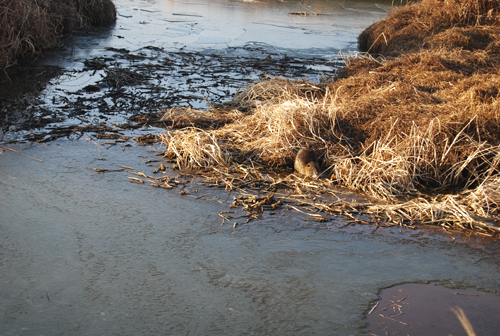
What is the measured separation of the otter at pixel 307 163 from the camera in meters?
4.33

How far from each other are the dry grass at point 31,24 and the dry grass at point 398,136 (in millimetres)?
3845

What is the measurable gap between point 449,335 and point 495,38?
309 inches

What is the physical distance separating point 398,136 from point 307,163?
1002mm

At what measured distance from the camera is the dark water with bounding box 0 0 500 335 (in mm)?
2436

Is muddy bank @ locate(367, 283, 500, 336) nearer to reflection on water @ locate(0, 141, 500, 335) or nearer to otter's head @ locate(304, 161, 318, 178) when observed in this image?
reflection on water @ locate(0, 141, 500, 335)

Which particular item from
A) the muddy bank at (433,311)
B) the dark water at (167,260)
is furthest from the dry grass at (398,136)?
the muddy bank at (433,311)

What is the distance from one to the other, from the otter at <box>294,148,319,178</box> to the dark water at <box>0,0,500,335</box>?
85 cm

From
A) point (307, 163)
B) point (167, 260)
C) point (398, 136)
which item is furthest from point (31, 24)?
point (167, 260)

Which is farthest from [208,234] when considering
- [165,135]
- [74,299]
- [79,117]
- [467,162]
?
[79,117]

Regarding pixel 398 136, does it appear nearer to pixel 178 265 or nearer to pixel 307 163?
pixel 307 163

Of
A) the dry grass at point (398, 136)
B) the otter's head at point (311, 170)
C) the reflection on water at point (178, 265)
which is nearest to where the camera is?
the reflection on water at point (178, 265)

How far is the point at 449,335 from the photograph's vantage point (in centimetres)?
240

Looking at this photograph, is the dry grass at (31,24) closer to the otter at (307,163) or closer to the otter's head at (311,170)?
the otter at (307,163)

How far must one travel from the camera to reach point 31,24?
796 centimetres
